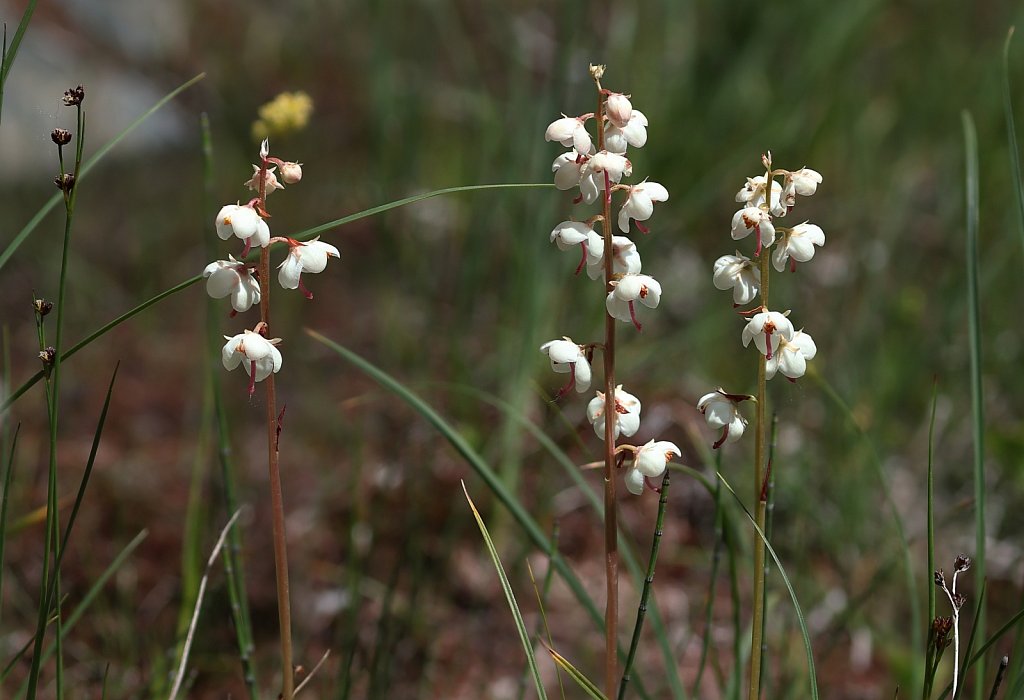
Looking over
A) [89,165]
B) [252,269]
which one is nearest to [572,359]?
[252,269]

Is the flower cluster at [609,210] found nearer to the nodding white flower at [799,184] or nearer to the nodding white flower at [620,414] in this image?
the nodding white flower at [620,414]

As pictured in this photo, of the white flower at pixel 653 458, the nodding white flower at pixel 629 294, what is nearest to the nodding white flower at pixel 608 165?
the nodding white flower at pixel 629 294

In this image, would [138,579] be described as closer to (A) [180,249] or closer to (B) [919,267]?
(A) [180,249]

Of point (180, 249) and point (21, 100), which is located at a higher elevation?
point (21, 100)

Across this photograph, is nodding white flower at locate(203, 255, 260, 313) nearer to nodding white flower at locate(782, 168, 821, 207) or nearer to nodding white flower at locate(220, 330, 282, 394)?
nodding white flower at locate(220, 330, 282, 394)

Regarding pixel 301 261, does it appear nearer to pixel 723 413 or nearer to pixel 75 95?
pixel 75 95

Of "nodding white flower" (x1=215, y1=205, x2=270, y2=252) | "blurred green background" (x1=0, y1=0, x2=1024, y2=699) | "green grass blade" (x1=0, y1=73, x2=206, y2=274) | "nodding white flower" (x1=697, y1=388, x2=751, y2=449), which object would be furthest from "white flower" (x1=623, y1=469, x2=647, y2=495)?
"green grass blade" (x1=0, y1=73, x2=206, y2=274)

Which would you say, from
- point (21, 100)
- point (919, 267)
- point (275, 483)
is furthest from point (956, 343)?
point (21, 100)
